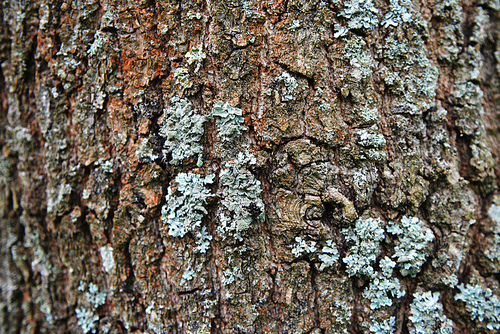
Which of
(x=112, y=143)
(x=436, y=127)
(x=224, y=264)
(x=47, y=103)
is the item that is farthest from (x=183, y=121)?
(x=436, y=127)

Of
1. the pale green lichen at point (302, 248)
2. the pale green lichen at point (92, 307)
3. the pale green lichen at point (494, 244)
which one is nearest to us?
the pale green lichen at point (302, 248)

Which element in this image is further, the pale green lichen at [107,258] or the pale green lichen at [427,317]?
the pale green lichen at [107,258]

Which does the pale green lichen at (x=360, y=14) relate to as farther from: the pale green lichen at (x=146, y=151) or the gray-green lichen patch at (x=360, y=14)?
the pale green lichen at (x=146, y=151)

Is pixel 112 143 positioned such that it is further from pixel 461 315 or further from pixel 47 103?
pixel 461 315

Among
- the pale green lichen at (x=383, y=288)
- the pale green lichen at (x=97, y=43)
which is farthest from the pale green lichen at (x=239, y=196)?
the pale green lichen at (x=97, y=43)

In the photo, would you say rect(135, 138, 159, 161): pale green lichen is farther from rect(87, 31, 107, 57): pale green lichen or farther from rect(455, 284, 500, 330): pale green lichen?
rect(455, 284, 500, 330): pale green lichen

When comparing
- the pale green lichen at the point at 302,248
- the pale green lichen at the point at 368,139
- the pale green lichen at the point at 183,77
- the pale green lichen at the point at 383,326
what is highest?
the pale green lichen at the point at 183,77

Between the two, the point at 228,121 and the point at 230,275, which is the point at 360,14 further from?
the point at 230,275

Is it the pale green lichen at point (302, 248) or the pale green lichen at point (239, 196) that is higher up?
the pale green lichen at point (239, 196)
